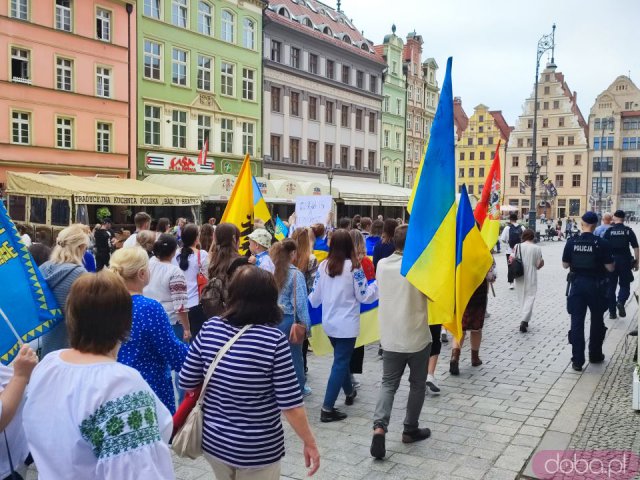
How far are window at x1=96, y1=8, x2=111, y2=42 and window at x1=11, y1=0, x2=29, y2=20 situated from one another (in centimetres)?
325

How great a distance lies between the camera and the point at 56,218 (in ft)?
71.7

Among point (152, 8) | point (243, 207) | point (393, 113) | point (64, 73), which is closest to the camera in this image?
point (243, 207)

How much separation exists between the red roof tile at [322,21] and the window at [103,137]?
519 inches

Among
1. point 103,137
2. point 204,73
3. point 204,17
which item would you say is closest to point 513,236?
point 103,137

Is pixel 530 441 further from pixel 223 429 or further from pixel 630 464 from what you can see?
pixel 223 429

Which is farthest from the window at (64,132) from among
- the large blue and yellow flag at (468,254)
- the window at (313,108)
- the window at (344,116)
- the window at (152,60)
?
the large blue and yellow flag at (468,254)

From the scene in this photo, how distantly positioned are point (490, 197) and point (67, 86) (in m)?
22.2

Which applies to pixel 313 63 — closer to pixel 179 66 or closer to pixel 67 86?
pixel 179 66

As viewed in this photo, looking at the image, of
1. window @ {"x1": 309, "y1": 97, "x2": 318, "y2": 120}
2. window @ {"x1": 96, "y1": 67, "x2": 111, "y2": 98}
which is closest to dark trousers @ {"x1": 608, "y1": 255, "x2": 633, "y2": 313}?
window @ {"x1": 96, "y1": 67, "x2": 111, "y2": 98}

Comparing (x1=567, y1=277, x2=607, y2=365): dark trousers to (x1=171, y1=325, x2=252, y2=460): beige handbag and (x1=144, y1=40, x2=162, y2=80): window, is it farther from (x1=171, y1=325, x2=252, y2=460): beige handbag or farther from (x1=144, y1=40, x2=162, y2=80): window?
(x1=144, y1=40, x2=162, y2=80): window

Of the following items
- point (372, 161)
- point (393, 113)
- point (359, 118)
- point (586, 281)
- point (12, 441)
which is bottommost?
point (12, 441)

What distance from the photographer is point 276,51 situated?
3706 centimetres

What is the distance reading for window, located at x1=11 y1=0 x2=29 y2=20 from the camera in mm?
23759

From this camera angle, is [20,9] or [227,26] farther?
[227,26]
